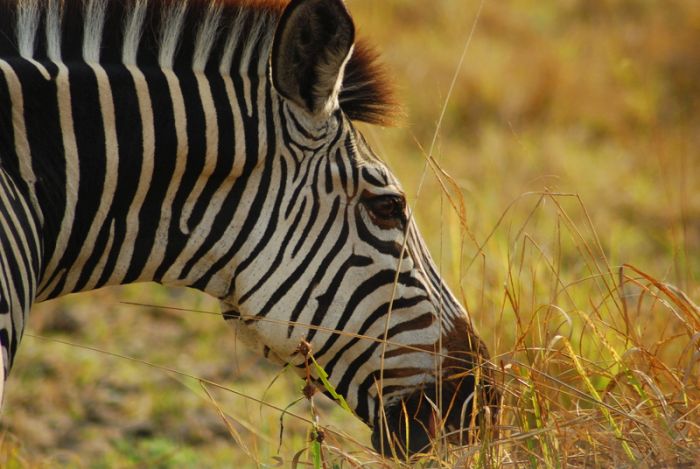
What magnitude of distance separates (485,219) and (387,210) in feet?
10.2

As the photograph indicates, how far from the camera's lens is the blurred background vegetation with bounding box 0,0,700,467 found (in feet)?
14.6

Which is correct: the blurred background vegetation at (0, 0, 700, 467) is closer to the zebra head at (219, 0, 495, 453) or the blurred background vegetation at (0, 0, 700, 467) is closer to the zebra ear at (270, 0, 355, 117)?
the zebra head at (219, 0, 495, 453)

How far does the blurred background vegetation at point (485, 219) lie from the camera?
446cm

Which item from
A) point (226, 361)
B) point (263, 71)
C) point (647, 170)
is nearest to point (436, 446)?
point (263, 71)

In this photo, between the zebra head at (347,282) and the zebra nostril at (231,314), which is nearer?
the zebra head at (347,282)

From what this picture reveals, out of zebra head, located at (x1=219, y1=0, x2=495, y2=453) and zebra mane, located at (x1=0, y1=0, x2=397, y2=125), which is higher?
zebra mane, located at (x1=0, y1=0, x2=397, y2=125)

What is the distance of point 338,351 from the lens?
9.95 feet

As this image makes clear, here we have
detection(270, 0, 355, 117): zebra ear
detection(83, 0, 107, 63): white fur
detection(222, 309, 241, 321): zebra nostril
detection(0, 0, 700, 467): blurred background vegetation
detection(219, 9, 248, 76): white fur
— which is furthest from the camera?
detection(0, 0, 700, 467): blurred background vegetation

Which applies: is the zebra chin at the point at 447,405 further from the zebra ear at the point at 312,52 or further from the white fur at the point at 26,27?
the white fur at the point at 26,27

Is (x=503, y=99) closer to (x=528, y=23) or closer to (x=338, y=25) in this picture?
(x=528, y=23)

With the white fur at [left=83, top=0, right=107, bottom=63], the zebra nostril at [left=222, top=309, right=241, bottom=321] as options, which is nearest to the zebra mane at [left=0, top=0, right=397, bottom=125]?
the white fur at [left=83, top=0, right=107, bottom=63]

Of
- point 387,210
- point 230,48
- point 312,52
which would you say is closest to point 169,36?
point 230,48

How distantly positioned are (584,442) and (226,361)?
3.22 m

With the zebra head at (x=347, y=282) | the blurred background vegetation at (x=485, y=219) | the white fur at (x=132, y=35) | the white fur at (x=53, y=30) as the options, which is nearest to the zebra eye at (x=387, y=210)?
the zebra head at (x=347, y=282)
